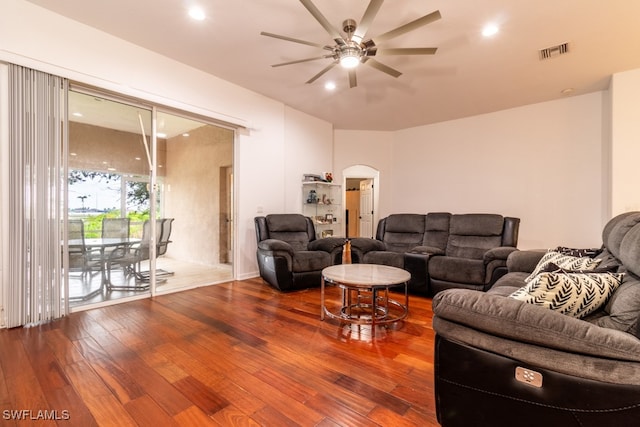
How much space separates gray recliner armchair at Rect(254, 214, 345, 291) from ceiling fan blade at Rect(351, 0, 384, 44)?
2436mm

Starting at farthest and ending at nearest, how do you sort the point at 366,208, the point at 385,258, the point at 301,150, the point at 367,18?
the point at 366,208
the point at 301,150
the point at 385,258
the point at 367,18

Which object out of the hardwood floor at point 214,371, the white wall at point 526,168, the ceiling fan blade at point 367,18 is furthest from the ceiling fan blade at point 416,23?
the white wall at point 526,168

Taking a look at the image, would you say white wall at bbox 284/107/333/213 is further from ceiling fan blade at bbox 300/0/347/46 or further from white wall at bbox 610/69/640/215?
white wall at bbox 610/69/640/215

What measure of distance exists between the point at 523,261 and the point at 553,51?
2408mm

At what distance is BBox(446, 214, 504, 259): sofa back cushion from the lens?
389 centimetres

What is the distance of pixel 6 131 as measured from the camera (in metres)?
2.47

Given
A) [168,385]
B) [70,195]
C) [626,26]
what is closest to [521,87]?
[626,26]

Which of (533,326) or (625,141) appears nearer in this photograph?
(533,326)

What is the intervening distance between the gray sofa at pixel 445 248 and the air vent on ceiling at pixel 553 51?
199cm

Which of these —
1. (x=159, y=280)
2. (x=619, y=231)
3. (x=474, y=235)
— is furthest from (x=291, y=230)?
(x=619, y=231)

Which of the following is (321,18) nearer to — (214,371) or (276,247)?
(276,247)

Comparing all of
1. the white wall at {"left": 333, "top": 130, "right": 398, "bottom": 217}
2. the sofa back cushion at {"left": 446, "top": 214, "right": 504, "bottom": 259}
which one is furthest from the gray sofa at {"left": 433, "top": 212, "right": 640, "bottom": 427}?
the white wall at {"left": 333, "top": 130, "right": 398, "bottom": 217}

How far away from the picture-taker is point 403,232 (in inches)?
184

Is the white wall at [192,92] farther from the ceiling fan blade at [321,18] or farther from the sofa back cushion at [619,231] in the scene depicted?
the sofa back cushion at [619,231]
